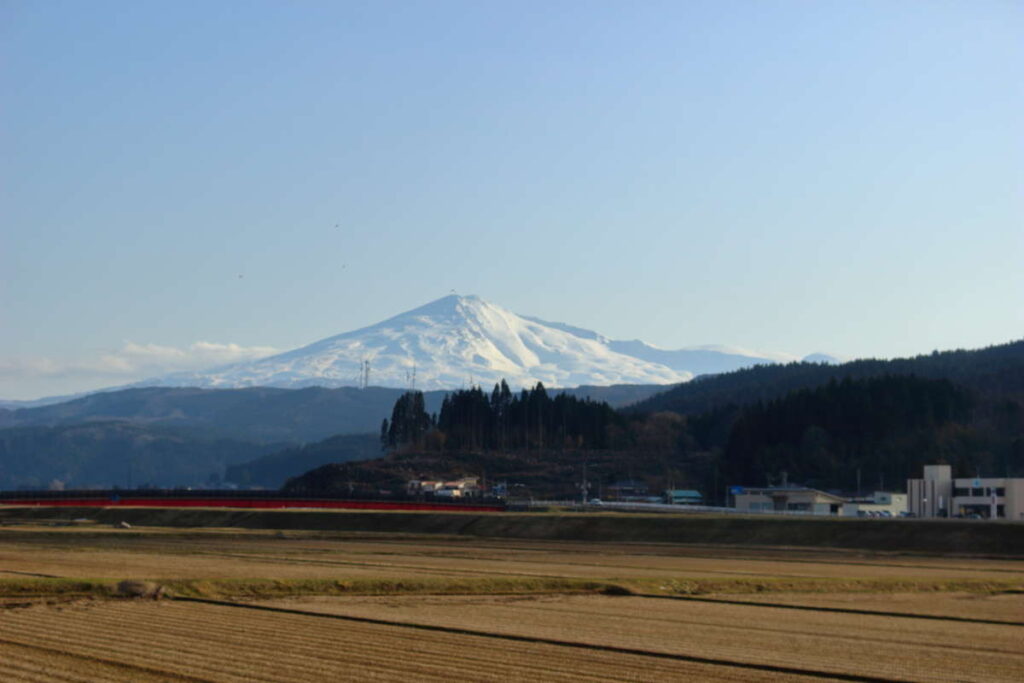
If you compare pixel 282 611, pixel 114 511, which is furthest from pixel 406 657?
pixel 114 511

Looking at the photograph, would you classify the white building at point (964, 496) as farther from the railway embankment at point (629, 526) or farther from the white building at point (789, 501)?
the railway embankment at point (629, 526)

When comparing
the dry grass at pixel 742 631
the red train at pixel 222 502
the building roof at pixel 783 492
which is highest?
the building roof at pixel 783 492

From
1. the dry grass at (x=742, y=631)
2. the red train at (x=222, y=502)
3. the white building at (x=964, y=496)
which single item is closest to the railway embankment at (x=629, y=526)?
the red train at (x=222, y=502)

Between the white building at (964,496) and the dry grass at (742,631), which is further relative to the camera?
the white building at (964,496)

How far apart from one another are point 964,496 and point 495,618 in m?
101

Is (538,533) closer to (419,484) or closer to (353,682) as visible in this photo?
(353,682)

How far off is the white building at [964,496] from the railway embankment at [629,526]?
3604cm

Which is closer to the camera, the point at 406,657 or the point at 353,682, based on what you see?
the point at 353,682

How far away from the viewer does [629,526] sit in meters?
94.2

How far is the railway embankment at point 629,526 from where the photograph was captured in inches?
3172

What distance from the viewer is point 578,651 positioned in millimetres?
30359

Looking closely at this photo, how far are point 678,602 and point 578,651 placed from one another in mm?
13428

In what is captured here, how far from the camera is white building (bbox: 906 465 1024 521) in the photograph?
122m

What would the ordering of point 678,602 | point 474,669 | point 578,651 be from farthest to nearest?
point 678,602
point 578,651
point 474,669
